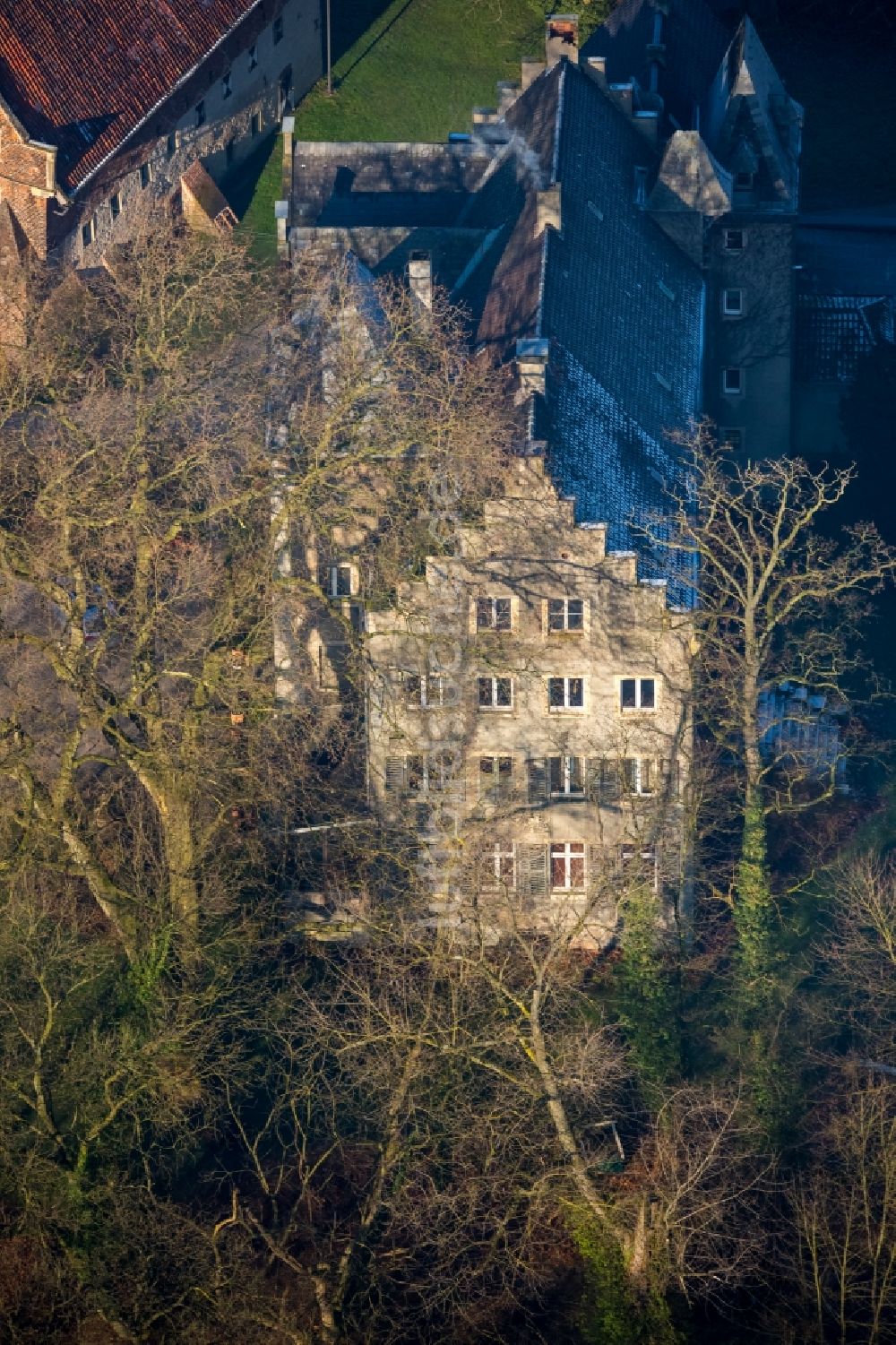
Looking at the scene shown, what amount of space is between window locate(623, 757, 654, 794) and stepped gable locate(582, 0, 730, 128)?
28729 mm

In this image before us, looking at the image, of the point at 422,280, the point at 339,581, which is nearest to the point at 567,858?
the point at 339,581

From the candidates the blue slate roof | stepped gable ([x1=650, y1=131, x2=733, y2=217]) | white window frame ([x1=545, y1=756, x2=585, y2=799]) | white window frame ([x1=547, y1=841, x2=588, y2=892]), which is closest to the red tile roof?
the blue slate roof

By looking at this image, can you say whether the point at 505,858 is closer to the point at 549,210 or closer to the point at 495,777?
the point at 495,777

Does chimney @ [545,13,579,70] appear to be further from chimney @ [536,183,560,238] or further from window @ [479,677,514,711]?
window @ [479,677,514,711]

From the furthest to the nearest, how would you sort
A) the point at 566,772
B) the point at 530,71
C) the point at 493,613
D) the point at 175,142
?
the point at 175,142
the point at 530,71
the point at 566,772
the point at 493,613

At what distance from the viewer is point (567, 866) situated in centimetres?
7325

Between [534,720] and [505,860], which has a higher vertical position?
[534,720]

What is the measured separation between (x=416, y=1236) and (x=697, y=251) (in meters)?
35.3

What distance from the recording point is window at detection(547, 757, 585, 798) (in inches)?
2847

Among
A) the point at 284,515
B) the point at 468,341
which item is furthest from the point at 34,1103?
the point at 468,341

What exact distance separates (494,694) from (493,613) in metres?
2.30

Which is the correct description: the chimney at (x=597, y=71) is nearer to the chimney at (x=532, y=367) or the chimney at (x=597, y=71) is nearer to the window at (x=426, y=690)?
the chimney at (x=532, y=367)

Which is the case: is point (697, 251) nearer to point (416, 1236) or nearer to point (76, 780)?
point (76, 780)

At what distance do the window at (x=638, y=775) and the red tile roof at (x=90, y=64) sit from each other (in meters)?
28.1
